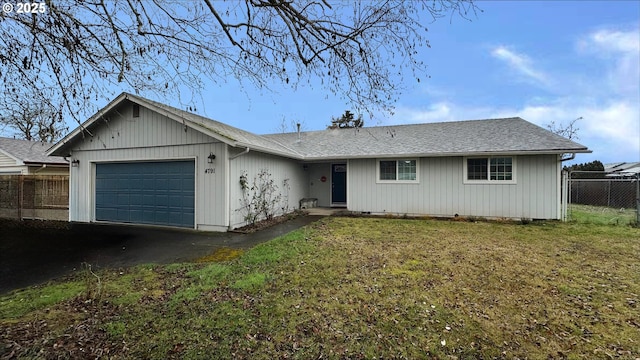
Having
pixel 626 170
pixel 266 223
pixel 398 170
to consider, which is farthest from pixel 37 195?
pixel 626 170

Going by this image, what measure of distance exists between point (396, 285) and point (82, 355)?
367 centimetres

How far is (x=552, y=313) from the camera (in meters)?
3.48

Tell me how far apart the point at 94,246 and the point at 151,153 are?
3605mm

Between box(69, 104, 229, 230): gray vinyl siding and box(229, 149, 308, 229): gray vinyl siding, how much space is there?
1.12 feet

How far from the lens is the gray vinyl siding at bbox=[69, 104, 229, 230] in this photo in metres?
8.72

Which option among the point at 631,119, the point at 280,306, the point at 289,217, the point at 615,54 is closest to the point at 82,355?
the point at 280,306

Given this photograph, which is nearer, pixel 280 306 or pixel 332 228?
pixel 280 306

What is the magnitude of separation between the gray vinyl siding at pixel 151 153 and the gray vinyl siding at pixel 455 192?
5693 millimetres

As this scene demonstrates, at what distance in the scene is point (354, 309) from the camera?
140 inches

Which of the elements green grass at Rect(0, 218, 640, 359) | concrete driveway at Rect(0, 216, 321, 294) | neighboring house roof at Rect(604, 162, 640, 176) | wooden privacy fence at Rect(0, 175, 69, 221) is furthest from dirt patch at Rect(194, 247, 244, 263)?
neighboring house roof at Rect(604, 162, 640, 176)

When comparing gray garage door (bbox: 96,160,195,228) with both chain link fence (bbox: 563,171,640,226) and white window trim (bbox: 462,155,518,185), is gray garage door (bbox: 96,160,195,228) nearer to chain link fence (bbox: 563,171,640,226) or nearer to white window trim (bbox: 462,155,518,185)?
white window trim (bbox: 462,155,518,185)

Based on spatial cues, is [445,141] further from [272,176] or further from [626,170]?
[626,170]

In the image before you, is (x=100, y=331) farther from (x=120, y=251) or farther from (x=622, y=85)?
(x=622, y=85)

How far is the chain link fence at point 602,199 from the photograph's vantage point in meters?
10.9
